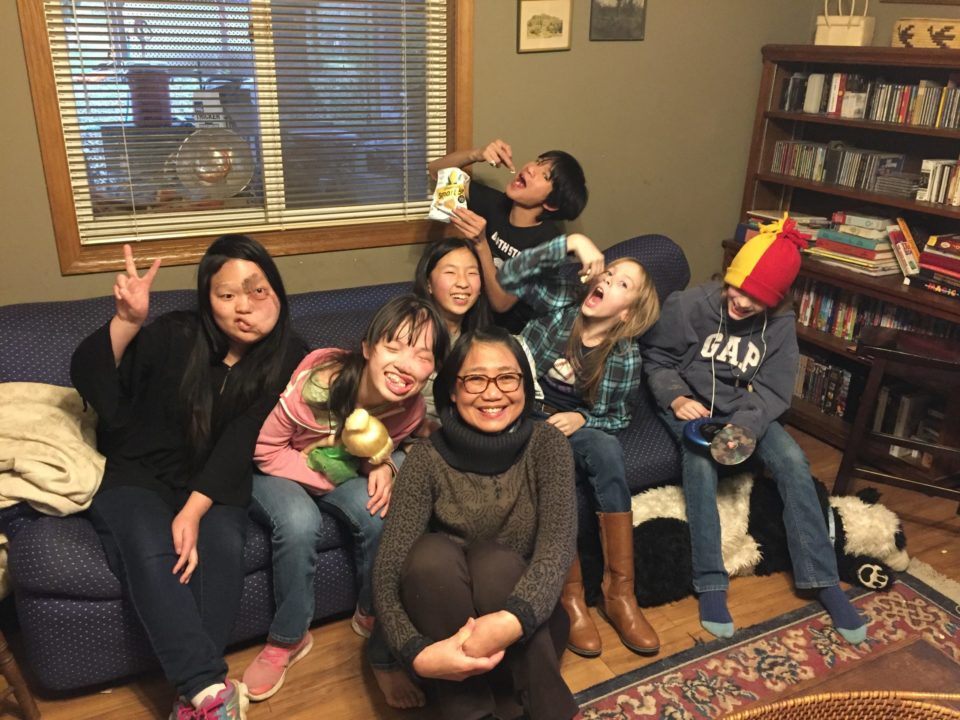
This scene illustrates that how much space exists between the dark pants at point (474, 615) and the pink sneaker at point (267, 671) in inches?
20.1

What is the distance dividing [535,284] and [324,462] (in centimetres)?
86

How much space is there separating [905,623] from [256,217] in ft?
7.58

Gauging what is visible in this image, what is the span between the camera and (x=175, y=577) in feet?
5.67

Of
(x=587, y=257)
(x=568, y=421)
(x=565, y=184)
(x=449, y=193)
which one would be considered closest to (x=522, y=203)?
(x=565, y=184)

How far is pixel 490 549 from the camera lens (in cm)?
167

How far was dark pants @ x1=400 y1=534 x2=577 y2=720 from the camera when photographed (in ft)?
5.16

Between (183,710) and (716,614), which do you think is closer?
(183,710)

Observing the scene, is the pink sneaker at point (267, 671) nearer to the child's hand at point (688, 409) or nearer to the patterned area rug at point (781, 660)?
the patterned area rug at point (781, 660)

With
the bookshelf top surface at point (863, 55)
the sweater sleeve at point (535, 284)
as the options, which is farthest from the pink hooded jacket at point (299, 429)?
the bookshelf top surface at point (863, 55)

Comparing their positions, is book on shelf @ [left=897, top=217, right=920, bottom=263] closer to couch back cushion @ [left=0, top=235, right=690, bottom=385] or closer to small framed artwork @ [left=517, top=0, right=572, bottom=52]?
couch back cushion @ [left=0, top=235, right=690, bottom=385]

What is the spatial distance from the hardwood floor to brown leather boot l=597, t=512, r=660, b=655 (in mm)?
54

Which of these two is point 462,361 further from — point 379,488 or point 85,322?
point 85,322

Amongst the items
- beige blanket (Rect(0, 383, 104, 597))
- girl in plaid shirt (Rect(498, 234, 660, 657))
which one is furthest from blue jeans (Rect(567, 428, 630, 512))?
beige blanket (Rect(0, 383, 104, 597))

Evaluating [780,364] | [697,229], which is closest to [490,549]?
[780,364]
